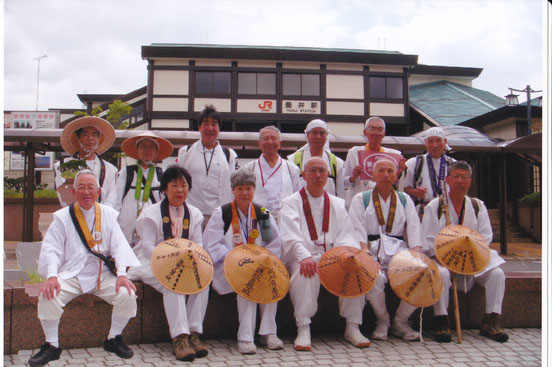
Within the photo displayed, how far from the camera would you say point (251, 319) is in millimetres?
4258

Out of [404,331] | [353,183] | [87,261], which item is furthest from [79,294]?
[353,183]

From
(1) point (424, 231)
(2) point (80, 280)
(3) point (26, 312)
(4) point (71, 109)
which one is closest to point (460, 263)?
(1) point (424, 231)

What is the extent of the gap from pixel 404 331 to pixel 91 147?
3693 mm

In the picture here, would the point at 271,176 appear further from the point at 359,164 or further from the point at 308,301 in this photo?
the point at 308,301

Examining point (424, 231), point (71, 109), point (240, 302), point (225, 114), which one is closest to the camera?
point (240, 302)

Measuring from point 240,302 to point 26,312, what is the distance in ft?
5.94

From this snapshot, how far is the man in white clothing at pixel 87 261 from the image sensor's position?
380 centimetres

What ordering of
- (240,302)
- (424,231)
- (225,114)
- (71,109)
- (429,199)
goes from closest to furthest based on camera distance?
(240,302), (424,231), (429,199), (225,114), (71,109)

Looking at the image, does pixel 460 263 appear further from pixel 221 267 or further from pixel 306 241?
pixel 221 267

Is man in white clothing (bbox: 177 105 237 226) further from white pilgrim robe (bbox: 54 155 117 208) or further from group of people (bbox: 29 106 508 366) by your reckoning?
white pilgrim robe (bbox: 54 155 117 208)

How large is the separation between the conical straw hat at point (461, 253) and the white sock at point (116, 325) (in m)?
2.96

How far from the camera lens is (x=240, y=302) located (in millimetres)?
4285

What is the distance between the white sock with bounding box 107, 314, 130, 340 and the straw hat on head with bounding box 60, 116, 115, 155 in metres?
2.05

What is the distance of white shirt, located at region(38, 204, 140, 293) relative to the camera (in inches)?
152
